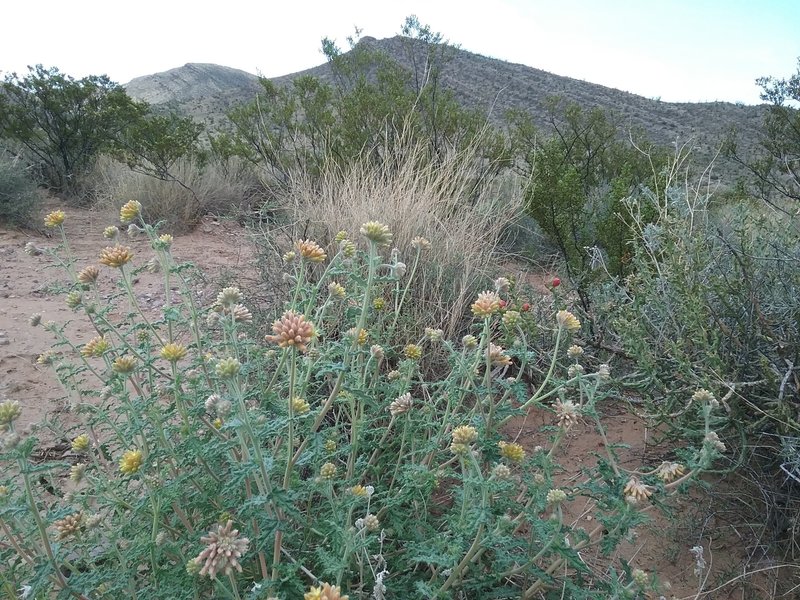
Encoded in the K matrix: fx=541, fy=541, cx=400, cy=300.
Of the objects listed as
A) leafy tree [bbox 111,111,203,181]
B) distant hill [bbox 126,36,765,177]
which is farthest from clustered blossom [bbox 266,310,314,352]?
distant hill [bbox 126,36,765,177]

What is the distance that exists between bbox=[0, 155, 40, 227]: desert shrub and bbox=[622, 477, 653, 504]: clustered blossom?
773 cm

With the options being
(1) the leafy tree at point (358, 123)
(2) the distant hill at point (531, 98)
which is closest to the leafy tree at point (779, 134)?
(1) the leafy tree at point (358, 123)

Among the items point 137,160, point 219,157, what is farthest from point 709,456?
point 219,157

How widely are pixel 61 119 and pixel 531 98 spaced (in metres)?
22.7

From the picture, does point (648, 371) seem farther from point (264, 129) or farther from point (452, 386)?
point (264, 129)

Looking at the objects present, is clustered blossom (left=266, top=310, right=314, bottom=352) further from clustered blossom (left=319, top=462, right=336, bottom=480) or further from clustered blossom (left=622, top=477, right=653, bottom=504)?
clustered blossom (left=622, top=477, right=653, bottom=504)

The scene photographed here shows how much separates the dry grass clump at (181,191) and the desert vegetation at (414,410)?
8.13 feet

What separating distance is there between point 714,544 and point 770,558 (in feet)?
0.60

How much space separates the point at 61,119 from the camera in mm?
9359

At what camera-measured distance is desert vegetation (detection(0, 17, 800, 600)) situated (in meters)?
1.42

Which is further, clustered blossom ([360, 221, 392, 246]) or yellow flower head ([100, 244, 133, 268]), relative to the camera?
yellow flower head ([100, 244, 133, 268])

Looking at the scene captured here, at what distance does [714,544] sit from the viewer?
6.93 ft

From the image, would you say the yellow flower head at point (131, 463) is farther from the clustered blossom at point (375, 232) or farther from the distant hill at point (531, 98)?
the distant hill at point (531, 98)

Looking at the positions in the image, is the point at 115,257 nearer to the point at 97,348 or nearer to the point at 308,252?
the point at 97,348
